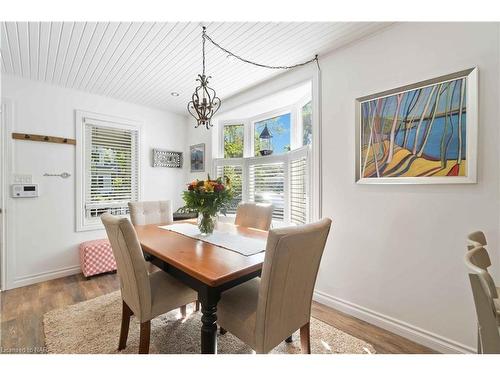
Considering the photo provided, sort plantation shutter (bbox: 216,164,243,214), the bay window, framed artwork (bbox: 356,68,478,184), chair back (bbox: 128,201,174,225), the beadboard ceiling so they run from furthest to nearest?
plantation shutter (bbox: 216,164,243,214) → the bay window → chair back (bbox: 128,201,174,225) → the beadboard ceiling → framed artwork (bbox: 356,68,478,184)

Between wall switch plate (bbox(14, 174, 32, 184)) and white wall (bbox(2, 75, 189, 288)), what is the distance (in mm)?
46

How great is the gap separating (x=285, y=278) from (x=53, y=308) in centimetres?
238

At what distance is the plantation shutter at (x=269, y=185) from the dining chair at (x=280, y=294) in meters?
1.68

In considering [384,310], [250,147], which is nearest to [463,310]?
[384,310]

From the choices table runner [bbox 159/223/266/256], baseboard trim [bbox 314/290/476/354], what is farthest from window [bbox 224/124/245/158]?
baseboard trim [bbox 314/290/476/354]

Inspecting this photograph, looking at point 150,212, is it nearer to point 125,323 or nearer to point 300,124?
point 125,323

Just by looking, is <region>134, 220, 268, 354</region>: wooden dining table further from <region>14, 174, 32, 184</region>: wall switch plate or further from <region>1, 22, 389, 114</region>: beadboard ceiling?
<region>14, 174, 32, 184</region>: wall switch plate

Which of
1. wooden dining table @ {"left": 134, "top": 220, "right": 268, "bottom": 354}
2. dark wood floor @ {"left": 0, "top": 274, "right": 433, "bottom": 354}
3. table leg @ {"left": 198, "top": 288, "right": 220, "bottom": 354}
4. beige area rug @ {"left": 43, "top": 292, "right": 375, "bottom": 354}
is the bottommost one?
dark wood floor @ {"left": 0, "top": 274, "right": 433, "bottom": 354}

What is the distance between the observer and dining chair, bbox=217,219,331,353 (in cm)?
99

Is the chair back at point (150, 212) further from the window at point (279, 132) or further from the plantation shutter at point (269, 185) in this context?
the window at point (279, 132)

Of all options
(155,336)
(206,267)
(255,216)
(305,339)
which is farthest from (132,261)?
(255,216)

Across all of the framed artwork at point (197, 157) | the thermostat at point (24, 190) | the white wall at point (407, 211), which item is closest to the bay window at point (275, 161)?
the framed artwork at point (197, 157)

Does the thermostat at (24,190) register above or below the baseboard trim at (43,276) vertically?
above

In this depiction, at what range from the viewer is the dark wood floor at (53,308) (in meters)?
1.61
